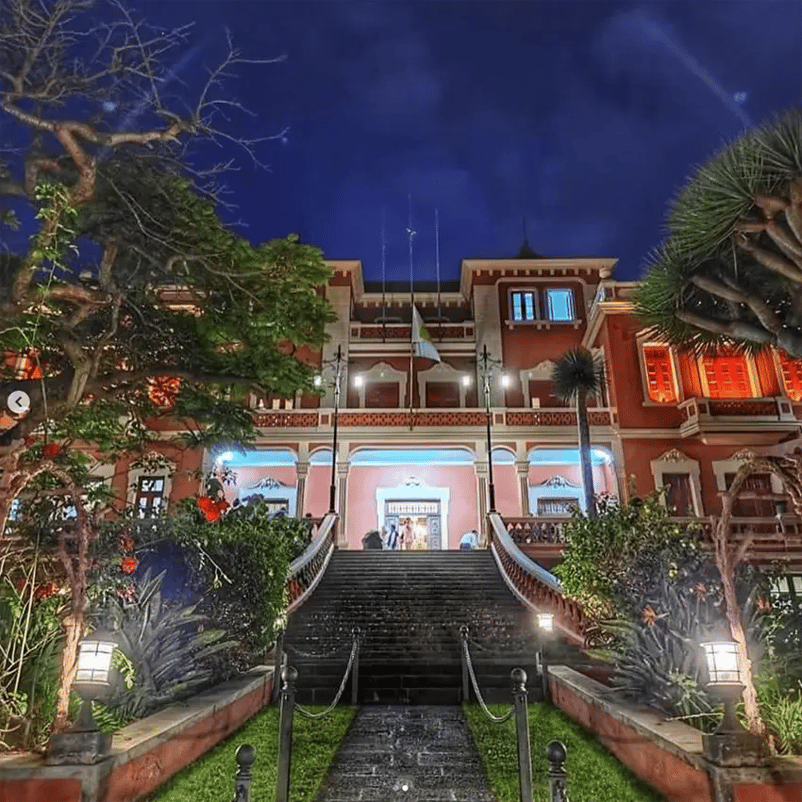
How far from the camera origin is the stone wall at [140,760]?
345cm

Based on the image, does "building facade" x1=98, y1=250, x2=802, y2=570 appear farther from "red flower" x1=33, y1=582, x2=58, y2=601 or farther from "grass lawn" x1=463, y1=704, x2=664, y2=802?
"red flower" x1=33, y1=582, x2=58, y2=601

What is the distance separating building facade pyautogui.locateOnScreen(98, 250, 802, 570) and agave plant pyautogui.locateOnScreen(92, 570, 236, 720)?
12789 mm

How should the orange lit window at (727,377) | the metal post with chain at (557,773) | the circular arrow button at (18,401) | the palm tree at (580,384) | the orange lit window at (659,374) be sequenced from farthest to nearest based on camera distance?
the orange lit window at (659,374), the orange lit window at (727,377), the palm tree at (580,384), the circular arrow button at (18,401), the metal post with chain at (557,773)

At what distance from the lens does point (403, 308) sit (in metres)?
28.6

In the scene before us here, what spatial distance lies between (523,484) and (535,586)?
9735 millimetres

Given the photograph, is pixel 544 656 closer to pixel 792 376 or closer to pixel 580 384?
pixel 580 384

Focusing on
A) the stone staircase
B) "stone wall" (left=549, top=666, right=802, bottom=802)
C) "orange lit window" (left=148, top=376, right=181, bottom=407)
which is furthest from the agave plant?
"orange lit window" (left=148, top=376, right=181, bottom=407)

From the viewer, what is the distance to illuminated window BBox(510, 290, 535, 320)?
86.7 feet

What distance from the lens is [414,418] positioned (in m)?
22.5

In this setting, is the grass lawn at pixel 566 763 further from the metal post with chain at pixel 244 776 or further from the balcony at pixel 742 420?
the balcony at pixel 742 420

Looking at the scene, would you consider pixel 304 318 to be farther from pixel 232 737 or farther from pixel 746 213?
pixel 746 213

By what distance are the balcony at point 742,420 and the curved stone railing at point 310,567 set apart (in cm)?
1338

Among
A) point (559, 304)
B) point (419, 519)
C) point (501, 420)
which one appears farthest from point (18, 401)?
point (559, 304)

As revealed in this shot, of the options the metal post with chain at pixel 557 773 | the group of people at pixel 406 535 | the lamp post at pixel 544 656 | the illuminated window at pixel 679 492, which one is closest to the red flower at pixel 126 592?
the metal post with chain at pixel 557 773
